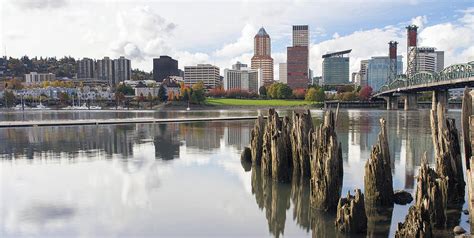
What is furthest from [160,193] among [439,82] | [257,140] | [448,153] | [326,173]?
[439,82]

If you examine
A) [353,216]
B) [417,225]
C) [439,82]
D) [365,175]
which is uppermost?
[439,82]

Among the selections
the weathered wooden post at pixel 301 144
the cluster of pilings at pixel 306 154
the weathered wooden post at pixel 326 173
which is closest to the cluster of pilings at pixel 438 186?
the weathered wooden post at pixel 326 173

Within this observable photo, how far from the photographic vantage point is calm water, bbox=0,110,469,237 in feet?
55.1

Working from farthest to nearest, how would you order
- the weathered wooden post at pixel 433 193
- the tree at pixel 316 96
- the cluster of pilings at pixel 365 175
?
1. the tree at pixel 316 96
2. the cluster of pilings at pixel 365 175
3. the weathered wooden post at pixel 433 193

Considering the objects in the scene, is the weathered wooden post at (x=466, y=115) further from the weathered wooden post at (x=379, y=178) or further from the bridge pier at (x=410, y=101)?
the bridge pier at (x=410, y=101)

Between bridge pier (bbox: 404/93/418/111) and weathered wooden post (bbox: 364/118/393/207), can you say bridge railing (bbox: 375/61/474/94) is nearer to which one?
bridge pier (bbox: 404/93/418/111)

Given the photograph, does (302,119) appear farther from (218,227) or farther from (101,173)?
(101,173)

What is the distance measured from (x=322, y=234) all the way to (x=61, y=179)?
52.2ft

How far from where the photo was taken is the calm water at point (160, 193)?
16797 mm

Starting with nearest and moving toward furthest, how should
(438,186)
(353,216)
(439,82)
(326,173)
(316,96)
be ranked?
(353,216) → (438,186) → (326,173) → (439,82) → (316,96)

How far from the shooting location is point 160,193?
71.8 feet

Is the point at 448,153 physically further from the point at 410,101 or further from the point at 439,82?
the point at 410,101

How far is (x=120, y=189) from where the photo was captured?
2270cm

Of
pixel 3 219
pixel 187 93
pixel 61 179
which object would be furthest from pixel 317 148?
pixel 187 93
